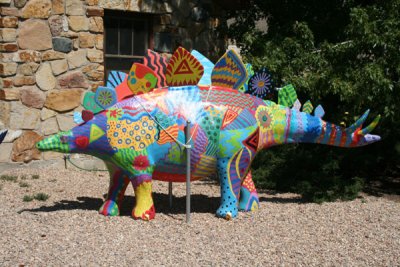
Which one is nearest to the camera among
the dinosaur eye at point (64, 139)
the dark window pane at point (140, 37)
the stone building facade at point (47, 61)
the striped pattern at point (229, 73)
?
the dinosaur eye at point (64, 139)

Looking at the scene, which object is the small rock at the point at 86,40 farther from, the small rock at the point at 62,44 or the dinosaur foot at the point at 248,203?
the dinosaur foot at the point at 248,203

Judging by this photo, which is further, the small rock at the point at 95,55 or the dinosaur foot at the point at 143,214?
the small rock at the point at 95,55

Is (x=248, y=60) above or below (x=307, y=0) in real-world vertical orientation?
below

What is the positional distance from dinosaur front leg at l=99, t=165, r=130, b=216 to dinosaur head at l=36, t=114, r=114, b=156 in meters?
0.36

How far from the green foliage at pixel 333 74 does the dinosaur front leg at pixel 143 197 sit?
218 centimetres

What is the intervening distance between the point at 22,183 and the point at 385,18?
15.9 feet

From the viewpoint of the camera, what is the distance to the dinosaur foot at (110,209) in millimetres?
5000

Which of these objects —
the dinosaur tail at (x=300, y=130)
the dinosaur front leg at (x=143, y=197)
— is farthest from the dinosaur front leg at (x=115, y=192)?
the dinosaur tail at (x=300, y=130)

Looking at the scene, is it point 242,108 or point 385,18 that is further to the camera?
point 385,18

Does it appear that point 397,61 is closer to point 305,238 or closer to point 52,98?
point 305,238

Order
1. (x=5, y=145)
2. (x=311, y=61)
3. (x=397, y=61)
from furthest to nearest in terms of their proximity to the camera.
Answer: (x=5, y=145) → (x=311, y=61) → (x=397, y=61)

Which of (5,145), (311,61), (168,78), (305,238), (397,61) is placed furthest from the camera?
(5,145)

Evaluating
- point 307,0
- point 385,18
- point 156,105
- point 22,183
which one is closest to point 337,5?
point 307,0

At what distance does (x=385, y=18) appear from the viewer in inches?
235
